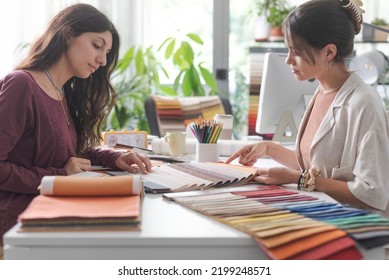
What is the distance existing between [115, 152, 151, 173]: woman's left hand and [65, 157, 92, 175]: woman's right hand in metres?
0.13

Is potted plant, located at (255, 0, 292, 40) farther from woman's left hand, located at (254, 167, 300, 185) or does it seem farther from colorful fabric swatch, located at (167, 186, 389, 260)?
colorful fabric swatch, located at (167, 186, 389, 260)

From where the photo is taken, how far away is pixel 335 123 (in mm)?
1667

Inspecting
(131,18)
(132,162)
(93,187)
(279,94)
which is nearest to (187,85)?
(131,18)

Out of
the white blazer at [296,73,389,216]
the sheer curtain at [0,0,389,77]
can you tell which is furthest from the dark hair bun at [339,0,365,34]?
the sheer curtain at [0,0,389,77]

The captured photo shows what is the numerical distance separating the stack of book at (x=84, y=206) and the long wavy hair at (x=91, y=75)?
0.69 m

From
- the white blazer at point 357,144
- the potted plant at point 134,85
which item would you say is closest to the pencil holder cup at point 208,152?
the white blazer at point 357,144

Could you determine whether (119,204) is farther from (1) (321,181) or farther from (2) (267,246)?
(1) (321,181)

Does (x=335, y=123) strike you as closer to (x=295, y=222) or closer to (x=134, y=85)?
(x=295, y=222)

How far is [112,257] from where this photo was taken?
106cm

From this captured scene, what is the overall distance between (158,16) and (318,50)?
2748 millimetres

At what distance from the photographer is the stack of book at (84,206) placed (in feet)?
3.48

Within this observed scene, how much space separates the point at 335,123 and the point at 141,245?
837 mm

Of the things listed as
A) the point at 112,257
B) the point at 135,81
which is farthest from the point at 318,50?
the point at 135,81

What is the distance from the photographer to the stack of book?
1061mm
